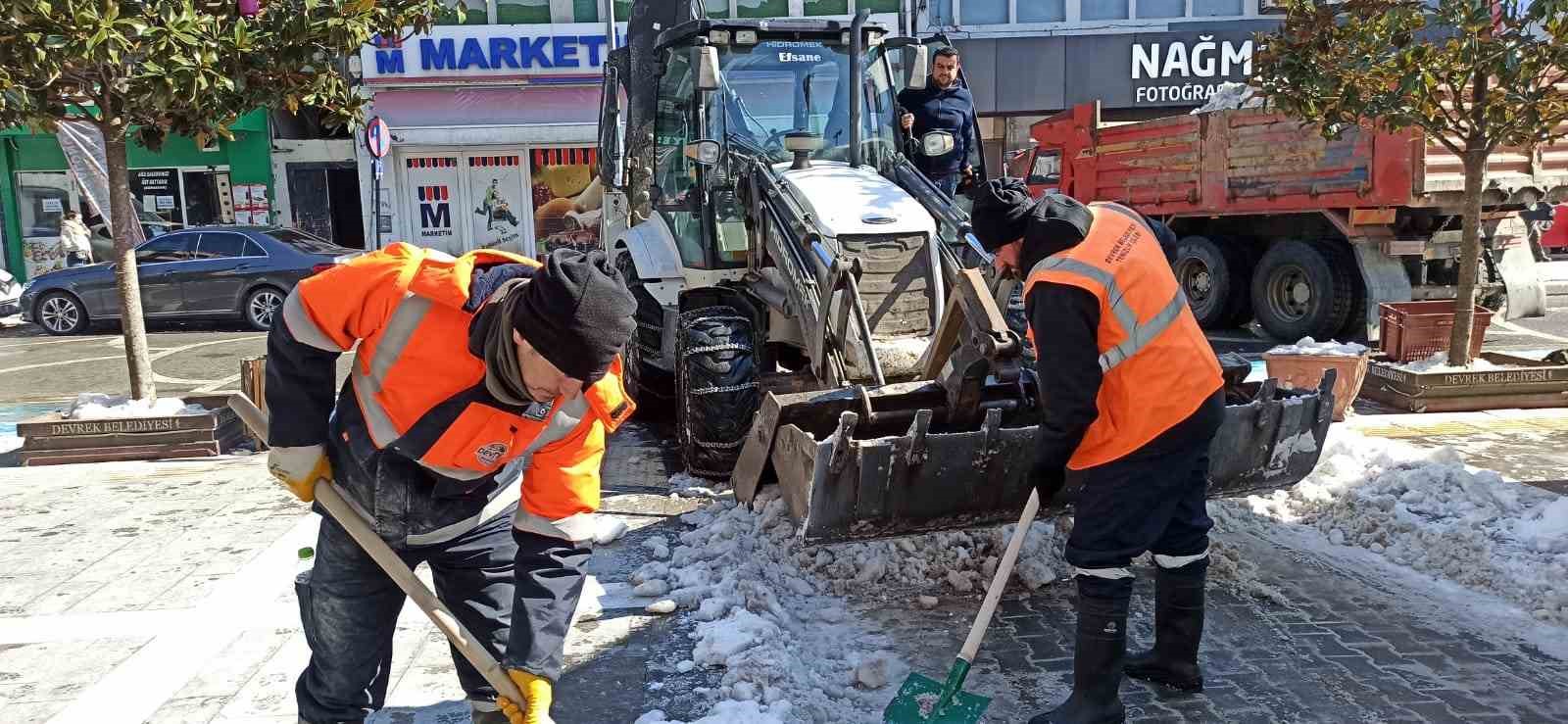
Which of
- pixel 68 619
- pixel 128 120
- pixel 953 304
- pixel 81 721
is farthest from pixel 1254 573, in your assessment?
pixel 128 120

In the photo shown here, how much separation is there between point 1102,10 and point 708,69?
16405mm

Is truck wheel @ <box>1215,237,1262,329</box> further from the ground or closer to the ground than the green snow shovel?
further from the ground

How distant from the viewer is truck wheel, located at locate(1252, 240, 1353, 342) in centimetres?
1008

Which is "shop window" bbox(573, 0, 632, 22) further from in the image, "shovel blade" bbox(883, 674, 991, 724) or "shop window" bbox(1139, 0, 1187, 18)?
"shovel blade" bbox(883, 674, 991, 724)

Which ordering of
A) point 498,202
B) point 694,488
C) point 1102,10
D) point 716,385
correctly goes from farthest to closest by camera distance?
point 498,202, point 1102,10, point 694,488, point 716,385

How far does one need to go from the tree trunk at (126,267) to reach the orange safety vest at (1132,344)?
6.58 m

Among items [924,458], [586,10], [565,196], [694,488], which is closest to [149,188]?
[565,196]

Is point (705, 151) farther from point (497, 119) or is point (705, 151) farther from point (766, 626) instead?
point (497, 119)

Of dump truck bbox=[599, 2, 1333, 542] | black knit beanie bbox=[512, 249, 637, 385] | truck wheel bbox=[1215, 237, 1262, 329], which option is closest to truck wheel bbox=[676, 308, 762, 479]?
dump truck bbox=[599, 2, 1333, 542]

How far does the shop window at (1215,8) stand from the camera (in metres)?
20.5

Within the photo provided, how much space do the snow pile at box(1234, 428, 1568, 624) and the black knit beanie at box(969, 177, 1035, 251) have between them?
268cm

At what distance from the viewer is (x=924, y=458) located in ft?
13.4

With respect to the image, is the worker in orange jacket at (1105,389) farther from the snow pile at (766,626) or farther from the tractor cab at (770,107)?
the tractor cab at (770,107)

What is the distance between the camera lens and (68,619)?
4.43 meters
